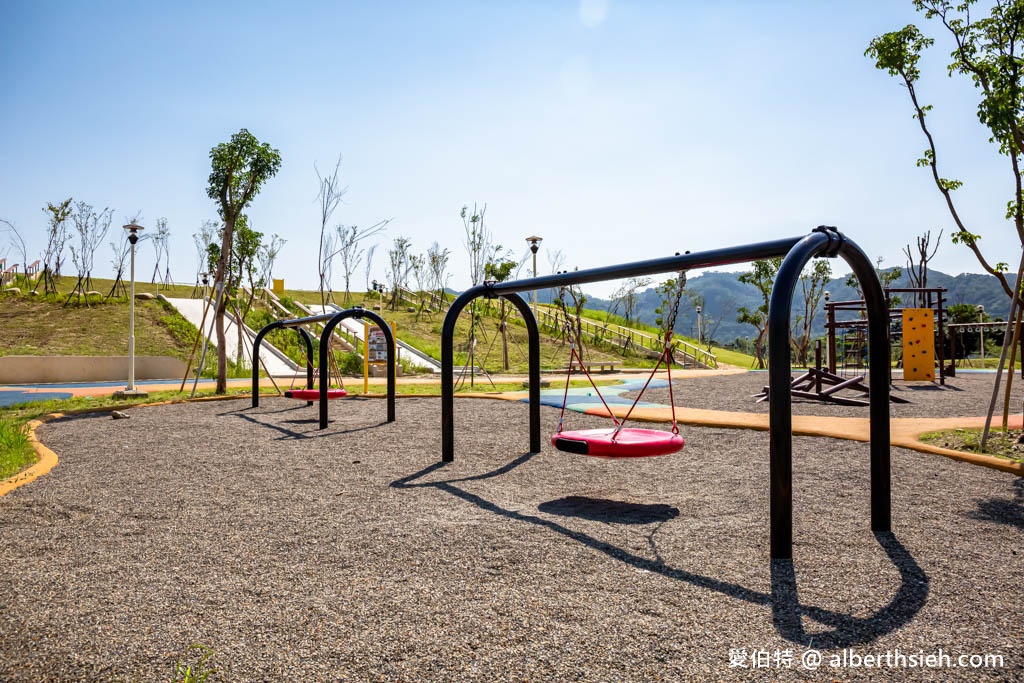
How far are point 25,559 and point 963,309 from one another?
38711mm

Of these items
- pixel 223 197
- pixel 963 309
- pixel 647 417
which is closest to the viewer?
pixel 647 417

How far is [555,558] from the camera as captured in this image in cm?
337

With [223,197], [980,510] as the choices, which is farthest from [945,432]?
[223,197]

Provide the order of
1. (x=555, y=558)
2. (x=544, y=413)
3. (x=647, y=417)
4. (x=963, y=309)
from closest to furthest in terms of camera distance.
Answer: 1. (x=555, y=558)
2. (x=647, y=417)
3. (x=544, y=413)
4. (x=963, y=309)

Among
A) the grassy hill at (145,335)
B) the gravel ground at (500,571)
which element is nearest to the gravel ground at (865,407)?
the gravel ground at (500,571)

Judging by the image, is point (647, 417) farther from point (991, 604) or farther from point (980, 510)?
point (991, 604)

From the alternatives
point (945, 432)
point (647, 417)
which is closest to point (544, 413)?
point (647, 417)

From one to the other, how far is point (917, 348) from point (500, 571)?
15.4 m

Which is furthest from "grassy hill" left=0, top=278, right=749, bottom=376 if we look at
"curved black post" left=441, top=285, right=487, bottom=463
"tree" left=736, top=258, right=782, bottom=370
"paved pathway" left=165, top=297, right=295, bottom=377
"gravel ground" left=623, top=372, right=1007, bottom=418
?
"curved black post" left=441, top=285, right=487, bottom=463

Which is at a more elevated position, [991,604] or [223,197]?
[223,197]

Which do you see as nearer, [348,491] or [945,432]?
[348,491]

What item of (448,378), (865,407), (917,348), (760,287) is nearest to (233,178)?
(448,378)

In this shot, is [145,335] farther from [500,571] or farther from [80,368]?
[500,571]

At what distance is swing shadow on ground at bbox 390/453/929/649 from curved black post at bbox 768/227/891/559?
0.19 meters
